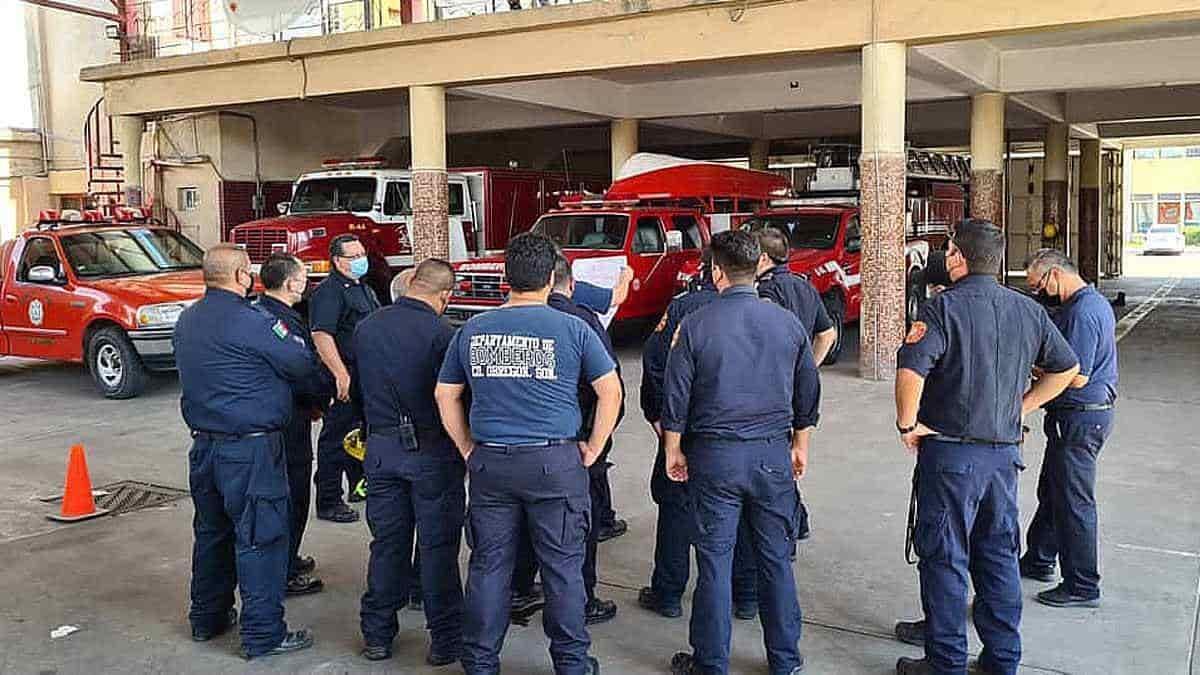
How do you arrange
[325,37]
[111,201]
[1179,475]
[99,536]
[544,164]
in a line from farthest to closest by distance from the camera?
1. [544,164]
2. [111,201]
3. [325,37]
4. [1179,475]
5. [99,536]

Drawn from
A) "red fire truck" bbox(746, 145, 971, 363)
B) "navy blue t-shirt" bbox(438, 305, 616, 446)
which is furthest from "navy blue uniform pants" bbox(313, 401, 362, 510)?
"red fire truck" bbox(746, 145, 971, 363)

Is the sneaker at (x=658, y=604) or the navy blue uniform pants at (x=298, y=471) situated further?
the navy blue uniform pants at (x=298, y=471)

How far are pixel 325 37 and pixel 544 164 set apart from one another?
463 inches

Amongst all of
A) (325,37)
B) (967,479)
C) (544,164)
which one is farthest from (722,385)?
(544,164)

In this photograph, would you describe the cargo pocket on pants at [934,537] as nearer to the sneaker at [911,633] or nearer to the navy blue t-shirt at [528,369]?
the sneaker at [911,633]

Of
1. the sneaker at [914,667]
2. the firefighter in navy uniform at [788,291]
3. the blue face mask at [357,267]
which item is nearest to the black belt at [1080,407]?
the firefighter in navy uniform at [788,291]

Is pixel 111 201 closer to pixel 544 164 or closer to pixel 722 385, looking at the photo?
pixel 544 164

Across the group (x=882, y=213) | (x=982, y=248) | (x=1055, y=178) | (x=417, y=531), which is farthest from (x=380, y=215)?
(x=1055, y=178)

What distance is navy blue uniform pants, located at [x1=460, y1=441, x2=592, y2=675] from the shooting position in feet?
13.1

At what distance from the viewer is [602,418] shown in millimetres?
4113

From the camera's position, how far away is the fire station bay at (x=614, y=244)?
4.93 meters

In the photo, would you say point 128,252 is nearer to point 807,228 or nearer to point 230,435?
point 807,228

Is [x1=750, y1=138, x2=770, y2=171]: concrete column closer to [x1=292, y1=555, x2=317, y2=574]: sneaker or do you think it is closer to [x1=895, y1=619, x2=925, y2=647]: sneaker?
[x1=292, y1=555, x2=317, y2=574]: sneaker

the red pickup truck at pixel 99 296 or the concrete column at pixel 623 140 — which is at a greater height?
the concrete column at pixel 623 140
